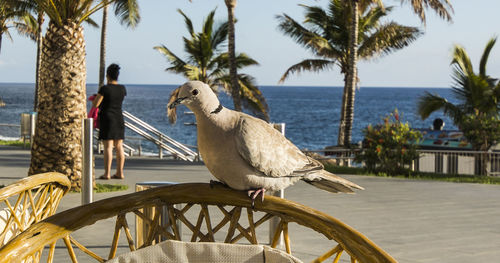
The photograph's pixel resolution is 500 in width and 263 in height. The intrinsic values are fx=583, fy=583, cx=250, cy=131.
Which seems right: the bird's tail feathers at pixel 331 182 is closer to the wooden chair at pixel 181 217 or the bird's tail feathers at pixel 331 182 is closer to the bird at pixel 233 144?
the bird at pixel 233 144

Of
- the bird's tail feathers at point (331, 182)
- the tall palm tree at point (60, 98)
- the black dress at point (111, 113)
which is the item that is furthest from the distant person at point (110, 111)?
the bird's tail feathers at point (331, 182)

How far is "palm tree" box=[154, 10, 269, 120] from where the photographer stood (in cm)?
2273

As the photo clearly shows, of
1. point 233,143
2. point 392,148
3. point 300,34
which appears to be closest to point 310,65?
point 300,34

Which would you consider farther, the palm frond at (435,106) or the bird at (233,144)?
the palm frond at (435,106)

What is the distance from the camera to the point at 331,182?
2631 mm

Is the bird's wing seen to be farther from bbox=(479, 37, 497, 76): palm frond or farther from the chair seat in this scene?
bbox=(479, 37, 497, 76): palm frond

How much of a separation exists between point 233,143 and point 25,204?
1.07 meters

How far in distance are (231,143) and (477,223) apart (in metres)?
5.33

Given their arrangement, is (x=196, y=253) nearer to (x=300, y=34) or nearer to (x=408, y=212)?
(x=408, y=212)

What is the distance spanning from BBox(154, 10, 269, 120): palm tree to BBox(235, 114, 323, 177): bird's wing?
20.0 meters

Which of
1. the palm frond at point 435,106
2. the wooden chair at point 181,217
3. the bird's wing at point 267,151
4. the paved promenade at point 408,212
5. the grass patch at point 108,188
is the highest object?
the palm frond at point 435,106

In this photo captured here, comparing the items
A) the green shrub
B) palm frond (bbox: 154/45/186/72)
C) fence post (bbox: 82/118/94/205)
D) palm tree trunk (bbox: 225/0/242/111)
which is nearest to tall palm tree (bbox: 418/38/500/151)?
the green shrub

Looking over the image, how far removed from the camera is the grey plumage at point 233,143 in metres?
2.30

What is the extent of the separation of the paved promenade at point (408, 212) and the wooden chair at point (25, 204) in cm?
245
